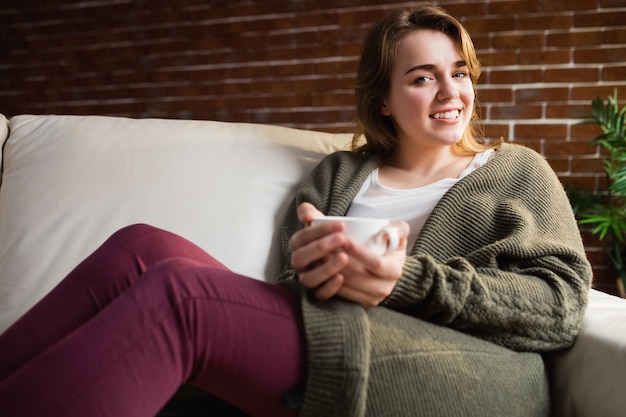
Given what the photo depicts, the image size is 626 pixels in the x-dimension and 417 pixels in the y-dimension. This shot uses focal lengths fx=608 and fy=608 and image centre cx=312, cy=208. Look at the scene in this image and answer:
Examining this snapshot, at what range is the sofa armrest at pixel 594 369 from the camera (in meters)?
0.97

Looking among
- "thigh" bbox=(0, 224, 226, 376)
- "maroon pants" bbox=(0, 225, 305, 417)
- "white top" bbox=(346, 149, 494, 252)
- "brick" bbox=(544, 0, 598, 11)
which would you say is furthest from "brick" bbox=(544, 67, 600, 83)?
"maroon pants" bbox=(0, 225, 305, 417)

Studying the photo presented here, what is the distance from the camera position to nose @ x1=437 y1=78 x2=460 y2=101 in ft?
4.44

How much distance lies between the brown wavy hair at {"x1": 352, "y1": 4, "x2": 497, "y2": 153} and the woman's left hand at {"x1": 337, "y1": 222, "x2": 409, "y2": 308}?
0.67 meters

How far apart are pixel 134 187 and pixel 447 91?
2.61 feet

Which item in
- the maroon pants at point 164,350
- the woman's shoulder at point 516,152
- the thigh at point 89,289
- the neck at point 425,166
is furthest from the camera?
the neck at point 425,166

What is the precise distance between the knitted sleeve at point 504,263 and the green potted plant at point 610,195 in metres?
0.94

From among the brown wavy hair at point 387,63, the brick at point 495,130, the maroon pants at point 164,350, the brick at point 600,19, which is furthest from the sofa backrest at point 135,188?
the brick at point 600,19

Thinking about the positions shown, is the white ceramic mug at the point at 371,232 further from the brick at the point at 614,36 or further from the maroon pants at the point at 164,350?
the brick at the point at 614,36

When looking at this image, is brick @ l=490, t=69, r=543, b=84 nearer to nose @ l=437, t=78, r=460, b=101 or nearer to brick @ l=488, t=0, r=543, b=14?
brick @ l=488, t=0, r=543, b=14

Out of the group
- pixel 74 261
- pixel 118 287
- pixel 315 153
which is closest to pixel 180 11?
pixel 315 153

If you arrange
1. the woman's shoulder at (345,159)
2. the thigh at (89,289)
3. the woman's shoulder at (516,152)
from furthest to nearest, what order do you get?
the woman's shoulder at (345,159) < the woman's shoulder at (516,152) < the thigh at (89,289)

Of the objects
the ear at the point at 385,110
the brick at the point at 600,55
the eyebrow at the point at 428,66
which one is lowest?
the ear at the point at 385,110

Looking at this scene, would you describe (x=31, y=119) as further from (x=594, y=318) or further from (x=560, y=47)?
(x=560, y=47)

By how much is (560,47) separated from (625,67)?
9.9 inches
